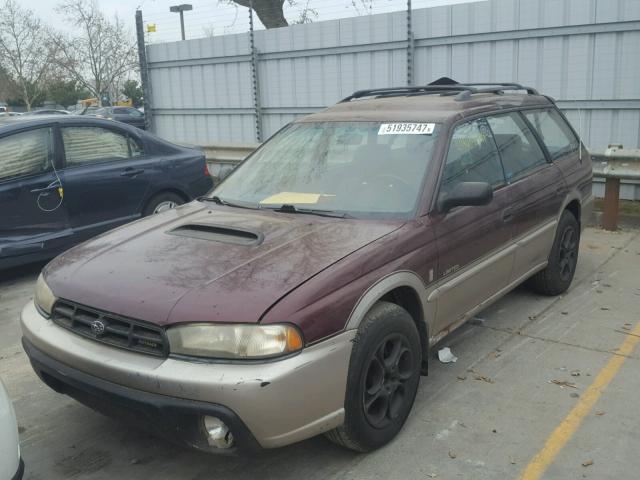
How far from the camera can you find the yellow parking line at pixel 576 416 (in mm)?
3041

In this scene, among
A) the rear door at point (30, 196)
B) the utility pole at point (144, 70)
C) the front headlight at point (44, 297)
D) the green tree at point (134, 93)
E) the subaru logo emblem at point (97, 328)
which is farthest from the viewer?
the green tree at point (134, 93)

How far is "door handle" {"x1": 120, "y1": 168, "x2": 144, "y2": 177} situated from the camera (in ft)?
22.1

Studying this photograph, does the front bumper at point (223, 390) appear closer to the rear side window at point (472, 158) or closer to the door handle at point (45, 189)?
the rear side window at point (472, 158)

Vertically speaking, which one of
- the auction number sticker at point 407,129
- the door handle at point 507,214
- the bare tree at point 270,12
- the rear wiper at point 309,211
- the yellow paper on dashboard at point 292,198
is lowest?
the door handle at point 507,214

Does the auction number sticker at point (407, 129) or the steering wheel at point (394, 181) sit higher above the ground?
the auction number sticker at point (407, 129)

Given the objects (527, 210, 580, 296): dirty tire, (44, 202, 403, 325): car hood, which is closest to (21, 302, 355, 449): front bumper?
(44, 202, 403, 325): car hood

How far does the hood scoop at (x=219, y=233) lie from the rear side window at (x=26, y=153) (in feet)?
10.3

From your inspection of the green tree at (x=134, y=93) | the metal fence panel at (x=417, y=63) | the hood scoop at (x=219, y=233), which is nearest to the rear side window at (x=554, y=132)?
the hood scoop at (x=219, y=233)

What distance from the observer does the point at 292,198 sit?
12.6 ft

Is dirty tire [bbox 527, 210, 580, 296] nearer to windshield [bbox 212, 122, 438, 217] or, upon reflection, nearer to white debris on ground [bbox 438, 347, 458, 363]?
white debris on ground [bbox 438, 347, 458, 363]

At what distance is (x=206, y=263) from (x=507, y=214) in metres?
2.16

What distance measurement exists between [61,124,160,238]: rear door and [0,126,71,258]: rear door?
141 millimetres

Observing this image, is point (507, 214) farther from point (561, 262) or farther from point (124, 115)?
point (124, 115)

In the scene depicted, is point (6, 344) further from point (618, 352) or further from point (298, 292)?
point (618, 352)
